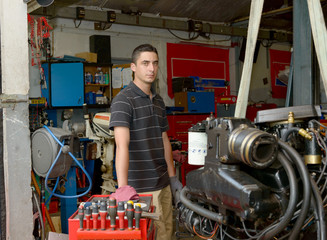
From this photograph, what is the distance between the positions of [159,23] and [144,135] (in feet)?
15.8

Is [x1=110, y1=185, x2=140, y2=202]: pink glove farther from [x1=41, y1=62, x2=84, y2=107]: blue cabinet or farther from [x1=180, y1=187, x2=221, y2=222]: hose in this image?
[x1=41, y1=62, x2=84, y2=107]: blue cabinet

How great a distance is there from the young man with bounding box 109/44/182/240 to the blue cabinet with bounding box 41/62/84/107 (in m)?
3.40

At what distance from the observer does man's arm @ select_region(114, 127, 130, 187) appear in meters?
2.06

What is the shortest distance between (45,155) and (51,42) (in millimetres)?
3671

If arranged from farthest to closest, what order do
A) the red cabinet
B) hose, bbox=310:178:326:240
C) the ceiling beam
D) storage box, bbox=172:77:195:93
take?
storage box, bbox=172:77:195:93 → the ceiling beam → the red cabinet → hose, bbox=310:178:326:240

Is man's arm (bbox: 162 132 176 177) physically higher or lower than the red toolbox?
higher

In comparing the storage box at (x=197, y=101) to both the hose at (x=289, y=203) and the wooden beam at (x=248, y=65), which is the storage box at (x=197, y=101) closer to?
the wooden beam at (x=248, y=65)

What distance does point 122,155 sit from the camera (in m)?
2.09

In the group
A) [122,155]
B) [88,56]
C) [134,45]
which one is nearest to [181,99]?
[134,45]

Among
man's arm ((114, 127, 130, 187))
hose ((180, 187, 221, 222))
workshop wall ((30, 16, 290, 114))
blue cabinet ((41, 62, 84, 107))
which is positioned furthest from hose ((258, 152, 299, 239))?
workshop wall ((30, 16, 290, 114))

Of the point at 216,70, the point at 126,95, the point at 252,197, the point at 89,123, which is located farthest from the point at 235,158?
the point at 216,70

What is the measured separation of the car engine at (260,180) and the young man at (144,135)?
0.70 m

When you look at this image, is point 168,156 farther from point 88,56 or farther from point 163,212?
point 88,56

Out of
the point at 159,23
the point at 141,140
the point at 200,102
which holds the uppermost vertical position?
the point at 159,23
